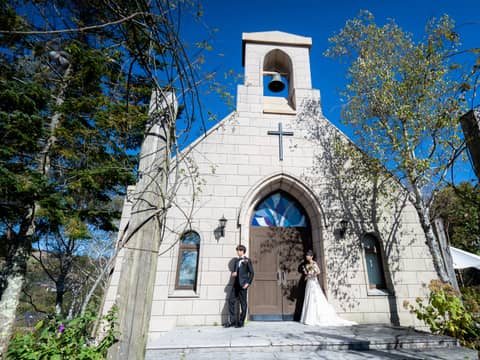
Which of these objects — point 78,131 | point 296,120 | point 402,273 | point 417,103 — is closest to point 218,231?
point 296,120

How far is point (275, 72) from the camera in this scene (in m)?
7.66

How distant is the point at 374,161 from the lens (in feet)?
18.4

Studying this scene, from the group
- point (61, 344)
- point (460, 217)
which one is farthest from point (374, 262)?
point (460, 217)

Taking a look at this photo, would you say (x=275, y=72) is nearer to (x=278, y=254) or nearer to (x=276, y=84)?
(x=276, y=84)

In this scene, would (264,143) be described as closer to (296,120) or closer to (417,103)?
(296,120)

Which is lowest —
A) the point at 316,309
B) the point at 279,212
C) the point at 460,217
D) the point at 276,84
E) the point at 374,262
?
the point at 316,309

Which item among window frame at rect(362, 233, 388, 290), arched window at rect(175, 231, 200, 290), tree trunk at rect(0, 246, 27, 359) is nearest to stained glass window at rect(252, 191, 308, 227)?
window frame at rect(362, 233, 388, 290)

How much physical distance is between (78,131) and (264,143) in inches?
215

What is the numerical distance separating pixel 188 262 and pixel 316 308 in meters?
3.08

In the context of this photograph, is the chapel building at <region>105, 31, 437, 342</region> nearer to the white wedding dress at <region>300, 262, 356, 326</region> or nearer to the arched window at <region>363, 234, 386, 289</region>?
the arched window at <region>363, 234, 386, 289</region>

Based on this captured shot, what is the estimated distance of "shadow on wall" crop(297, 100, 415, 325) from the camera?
5.50 metres

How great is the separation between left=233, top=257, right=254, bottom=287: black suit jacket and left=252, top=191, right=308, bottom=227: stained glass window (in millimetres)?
1378

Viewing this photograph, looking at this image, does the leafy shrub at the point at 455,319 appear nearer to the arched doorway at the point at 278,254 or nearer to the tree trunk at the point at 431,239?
the tree trunk at the point at 431,239

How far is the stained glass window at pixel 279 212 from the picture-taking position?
629 centimetres
